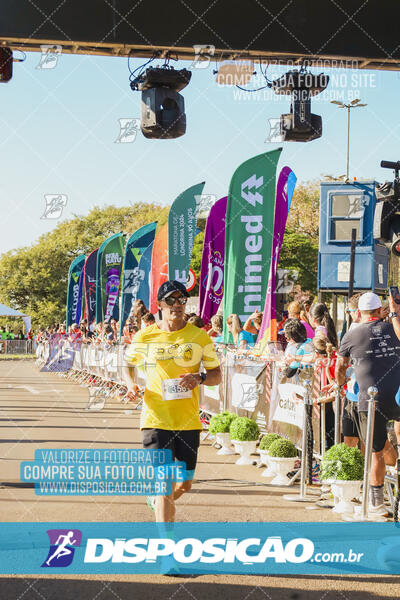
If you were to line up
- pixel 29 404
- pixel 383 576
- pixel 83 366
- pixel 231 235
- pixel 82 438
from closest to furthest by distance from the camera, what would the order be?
pixel 383 576
pixel 82 438
pixel 231 235
pixel 29 404
pixel 83 366

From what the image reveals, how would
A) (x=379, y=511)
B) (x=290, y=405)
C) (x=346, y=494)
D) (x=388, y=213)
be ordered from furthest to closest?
(x=290, y=405) → (x=388, y=213) → (x=346, y=494) → (x=379, y=511)

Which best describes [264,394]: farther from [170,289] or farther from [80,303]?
[80,303]

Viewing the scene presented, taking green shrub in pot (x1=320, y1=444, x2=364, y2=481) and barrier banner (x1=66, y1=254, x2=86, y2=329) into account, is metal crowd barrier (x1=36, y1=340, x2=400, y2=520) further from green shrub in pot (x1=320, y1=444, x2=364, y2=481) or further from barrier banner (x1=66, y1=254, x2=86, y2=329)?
barrier banner (x1=66, y1=254, x2=86, y2=329)

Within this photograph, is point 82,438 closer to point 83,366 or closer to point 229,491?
point 229,491

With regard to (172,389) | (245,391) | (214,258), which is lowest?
(245,391)

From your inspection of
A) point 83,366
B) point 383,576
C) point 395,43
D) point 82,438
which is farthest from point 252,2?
point 83,366

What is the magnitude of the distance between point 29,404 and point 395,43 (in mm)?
12507

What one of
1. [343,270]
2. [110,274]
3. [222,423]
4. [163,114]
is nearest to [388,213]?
[163,114]

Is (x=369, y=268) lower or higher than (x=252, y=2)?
lower

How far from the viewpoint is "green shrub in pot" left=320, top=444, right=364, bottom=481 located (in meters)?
7.65

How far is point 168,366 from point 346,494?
2586 millimetres

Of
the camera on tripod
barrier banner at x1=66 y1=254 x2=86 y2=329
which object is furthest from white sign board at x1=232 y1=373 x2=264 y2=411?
barrier banner at x1=66 y1=254 x2=86 y2=329

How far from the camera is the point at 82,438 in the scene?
12.5m

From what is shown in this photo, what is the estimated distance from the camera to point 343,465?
7695 mm
